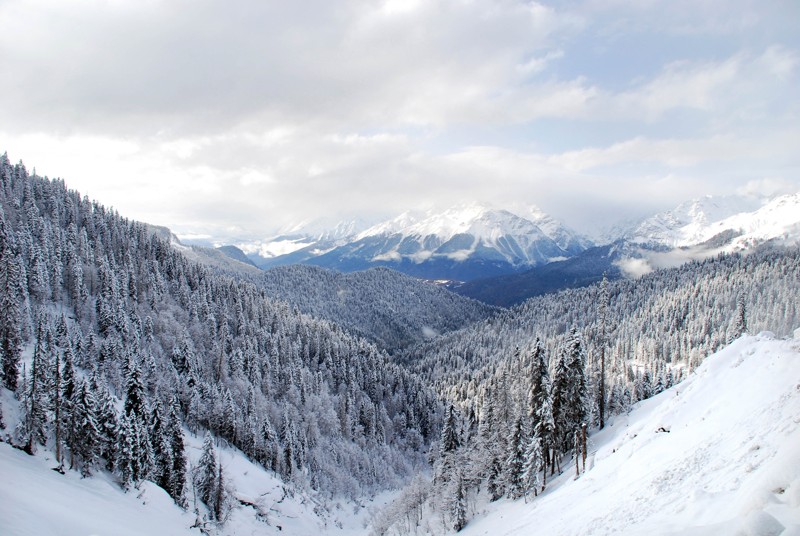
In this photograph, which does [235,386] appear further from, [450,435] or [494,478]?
[494,478]

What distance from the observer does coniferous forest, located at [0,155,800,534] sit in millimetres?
50250

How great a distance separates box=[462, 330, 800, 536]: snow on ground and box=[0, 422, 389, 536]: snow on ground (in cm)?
3602

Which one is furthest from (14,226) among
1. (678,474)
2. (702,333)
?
(702,333)

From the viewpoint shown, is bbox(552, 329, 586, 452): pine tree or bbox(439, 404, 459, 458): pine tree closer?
bbox(552, 329, 586, 452): pine tree

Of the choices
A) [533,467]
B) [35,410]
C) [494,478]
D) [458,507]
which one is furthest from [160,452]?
[533,467]

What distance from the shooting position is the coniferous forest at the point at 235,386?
50.2 metres

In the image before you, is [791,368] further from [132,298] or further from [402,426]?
[132,298]

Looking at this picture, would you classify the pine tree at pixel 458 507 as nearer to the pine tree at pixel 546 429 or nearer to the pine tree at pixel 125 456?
the pine tree at pixel 546 429

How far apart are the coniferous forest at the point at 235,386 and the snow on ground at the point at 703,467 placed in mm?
8405

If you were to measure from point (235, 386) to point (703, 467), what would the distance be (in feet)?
362

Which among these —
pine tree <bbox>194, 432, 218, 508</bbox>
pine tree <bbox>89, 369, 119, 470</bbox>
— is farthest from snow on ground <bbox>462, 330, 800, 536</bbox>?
pine tree <bbox>89, 369, 119, 470</bbox>

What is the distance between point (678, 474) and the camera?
25797 millimetres

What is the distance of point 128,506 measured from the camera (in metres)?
45.1

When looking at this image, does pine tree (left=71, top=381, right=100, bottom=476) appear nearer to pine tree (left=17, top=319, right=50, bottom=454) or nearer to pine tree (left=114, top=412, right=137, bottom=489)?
pine tree (left=114, top=412, right=137, bottom=489)
